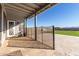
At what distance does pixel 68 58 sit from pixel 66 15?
1597 inches

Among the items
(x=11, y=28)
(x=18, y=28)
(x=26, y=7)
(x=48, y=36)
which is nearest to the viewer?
(x=26, y=7)

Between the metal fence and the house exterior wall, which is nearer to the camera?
the metal fence

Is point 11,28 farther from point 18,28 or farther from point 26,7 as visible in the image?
point 26,7

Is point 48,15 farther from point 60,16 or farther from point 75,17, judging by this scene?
point 75,17

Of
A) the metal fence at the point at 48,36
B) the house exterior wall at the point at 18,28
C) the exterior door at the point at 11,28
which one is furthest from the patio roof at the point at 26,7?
the house exterior wall at the point at 18,28

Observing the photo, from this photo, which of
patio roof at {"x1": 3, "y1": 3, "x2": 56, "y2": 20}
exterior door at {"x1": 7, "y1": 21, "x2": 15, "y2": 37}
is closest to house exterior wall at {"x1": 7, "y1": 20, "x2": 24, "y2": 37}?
exterior door at {"x1": 7, "y1": 21, "x2": 15, "y2": 37}

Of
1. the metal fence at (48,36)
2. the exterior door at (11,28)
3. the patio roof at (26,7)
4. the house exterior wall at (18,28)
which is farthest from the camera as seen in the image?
the house exterior wall at (18,28)

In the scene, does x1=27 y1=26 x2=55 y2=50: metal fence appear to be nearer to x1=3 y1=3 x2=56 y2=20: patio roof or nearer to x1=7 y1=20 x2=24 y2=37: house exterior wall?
x1=3 y1=3 x2=56 y2=20: patio roof

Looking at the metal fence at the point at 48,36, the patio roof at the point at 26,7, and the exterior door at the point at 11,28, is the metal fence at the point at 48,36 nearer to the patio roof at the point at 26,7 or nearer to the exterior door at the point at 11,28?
the patio roof at the point at 26,7

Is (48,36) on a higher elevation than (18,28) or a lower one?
lower

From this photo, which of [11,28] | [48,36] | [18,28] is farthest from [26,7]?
[18,28]

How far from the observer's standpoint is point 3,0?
4.86 metres

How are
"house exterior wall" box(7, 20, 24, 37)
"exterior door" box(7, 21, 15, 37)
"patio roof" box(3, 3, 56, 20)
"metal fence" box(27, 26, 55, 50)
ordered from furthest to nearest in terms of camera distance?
"house exterior wall" box(7, 20, 24, 37) < "exterior door" box(7, 21, 15, 37) < "patio roof" box(3, 3, 56, 20) < "metal fence" box(27, 26, 55, 50)

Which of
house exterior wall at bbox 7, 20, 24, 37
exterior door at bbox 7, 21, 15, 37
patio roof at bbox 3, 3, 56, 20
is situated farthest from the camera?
house exterior wall at bbox 7, 20, 24, 37
